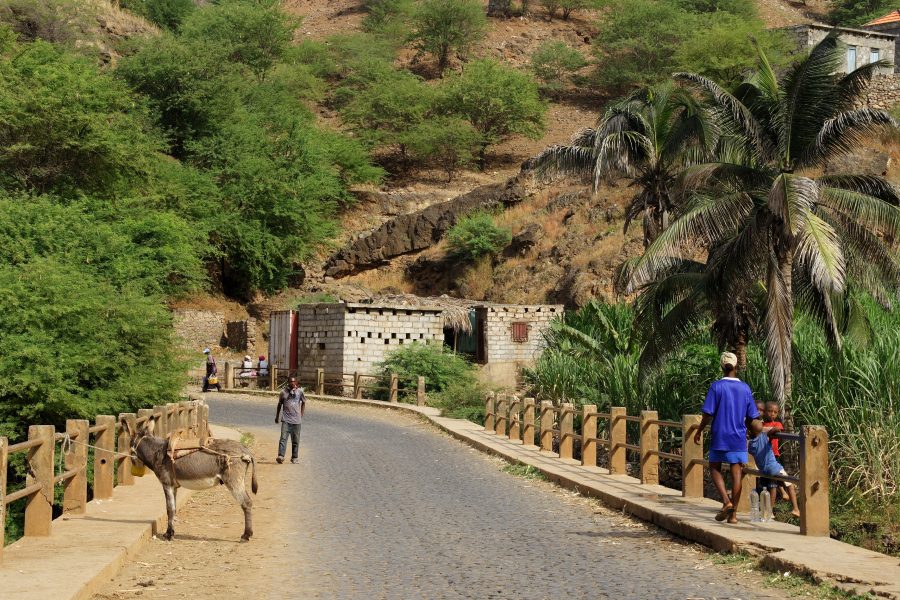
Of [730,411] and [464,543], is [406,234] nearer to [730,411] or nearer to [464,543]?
[730,411]

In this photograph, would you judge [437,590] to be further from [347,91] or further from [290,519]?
[347,91]

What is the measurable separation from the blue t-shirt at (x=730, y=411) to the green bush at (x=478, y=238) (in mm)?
47899

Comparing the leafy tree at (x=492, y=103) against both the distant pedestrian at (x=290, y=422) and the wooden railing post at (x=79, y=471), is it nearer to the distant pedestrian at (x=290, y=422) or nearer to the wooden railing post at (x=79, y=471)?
the distant pedestrian at (x=290, y=422)

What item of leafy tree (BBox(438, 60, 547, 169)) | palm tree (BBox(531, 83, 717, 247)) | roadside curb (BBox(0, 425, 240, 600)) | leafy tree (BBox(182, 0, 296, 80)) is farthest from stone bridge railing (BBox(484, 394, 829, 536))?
leafy tree (BBox(182, 0, 296, 80))

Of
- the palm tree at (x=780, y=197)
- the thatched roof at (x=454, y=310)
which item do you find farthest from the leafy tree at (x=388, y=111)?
the palm tree at (x=780, y=197)

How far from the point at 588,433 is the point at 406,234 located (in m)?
48.1

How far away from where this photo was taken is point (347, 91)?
293ft

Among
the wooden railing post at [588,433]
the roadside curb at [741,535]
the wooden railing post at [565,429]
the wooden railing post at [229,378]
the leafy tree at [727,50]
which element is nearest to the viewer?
the roadside curb at [741,535]

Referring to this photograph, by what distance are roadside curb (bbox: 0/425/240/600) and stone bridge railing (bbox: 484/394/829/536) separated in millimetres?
6344

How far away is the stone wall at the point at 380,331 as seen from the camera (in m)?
41.6

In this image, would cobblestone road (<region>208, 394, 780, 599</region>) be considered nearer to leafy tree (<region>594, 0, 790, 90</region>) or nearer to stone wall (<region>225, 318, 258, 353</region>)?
stone wall (<region>225, 318, 258, 353</region>)

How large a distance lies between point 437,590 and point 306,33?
116 meters

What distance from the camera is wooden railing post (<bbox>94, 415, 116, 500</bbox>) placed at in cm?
1291

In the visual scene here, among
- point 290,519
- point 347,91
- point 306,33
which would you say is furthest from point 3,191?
point 306,33
